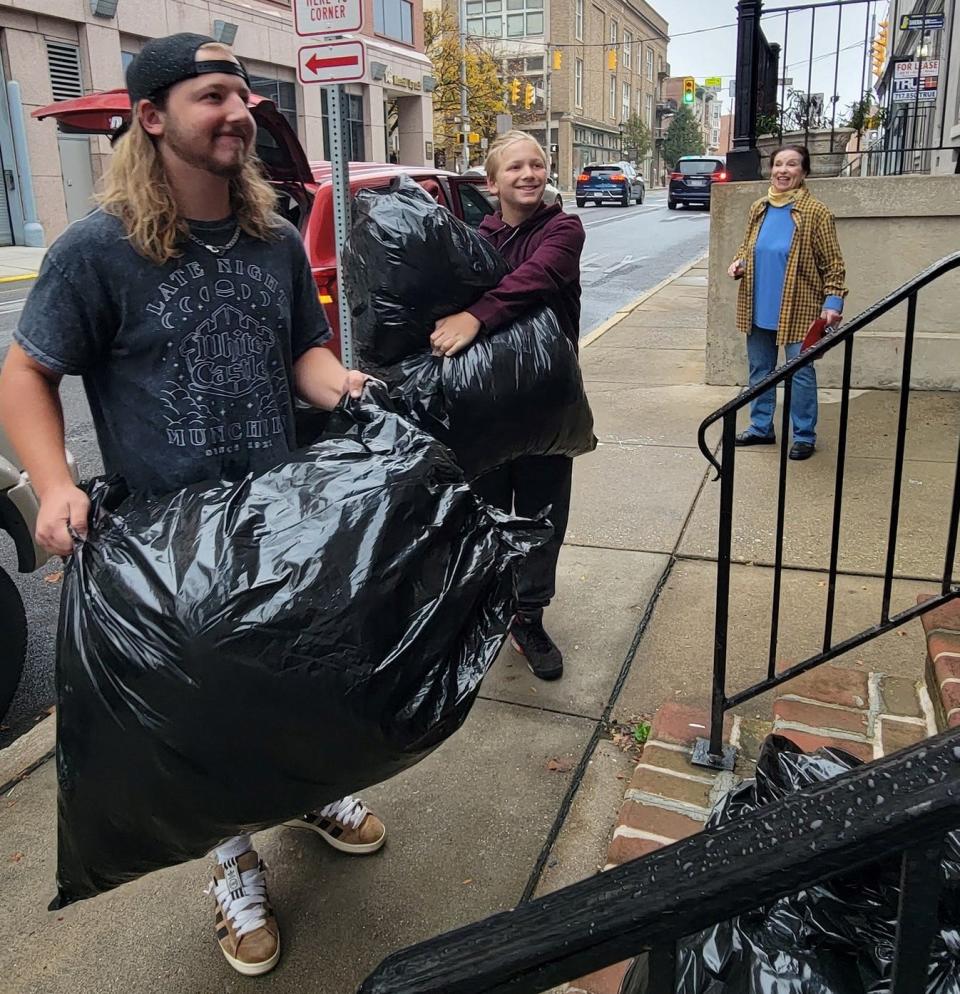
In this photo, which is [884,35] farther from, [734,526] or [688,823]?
[688,823]

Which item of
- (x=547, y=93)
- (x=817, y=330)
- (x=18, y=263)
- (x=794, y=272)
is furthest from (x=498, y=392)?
(x=547, y=93)

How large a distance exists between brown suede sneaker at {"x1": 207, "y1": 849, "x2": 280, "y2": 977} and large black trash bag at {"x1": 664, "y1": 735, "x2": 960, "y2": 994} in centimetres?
115

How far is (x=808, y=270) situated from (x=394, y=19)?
30884 mm

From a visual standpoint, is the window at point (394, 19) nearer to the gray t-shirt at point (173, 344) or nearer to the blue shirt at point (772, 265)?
the blue shirt at point (772, 265)

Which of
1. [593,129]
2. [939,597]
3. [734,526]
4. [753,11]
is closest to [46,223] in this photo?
[753,11]

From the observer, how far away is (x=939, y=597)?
2.63 metres

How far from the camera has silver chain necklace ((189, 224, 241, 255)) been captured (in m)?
1.83

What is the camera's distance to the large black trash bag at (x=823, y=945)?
1078 millimetres

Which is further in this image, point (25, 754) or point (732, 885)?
point (25, 754)

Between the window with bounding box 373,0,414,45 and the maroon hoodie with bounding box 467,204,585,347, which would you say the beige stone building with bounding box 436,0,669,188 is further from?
the maroon hoodie with bounding box 467,204,585,347

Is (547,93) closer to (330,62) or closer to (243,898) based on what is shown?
(330,62)

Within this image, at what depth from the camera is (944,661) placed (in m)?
2.54

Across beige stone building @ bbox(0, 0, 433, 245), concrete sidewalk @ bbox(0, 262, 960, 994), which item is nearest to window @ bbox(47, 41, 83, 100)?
beige stone building @ bbox(0, 0, 433, 245)

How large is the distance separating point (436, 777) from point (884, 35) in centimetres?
2854
